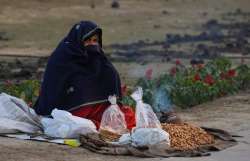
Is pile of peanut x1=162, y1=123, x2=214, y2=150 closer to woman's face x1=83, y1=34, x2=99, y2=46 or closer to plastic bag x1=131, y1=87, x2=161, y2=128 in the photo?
plastic bag x1=131, y1=87, x2=161, y2=128

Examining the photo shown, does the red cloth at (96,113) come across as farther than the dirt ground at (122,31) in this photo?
Yes

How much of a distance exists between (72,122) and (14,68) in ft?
28.0

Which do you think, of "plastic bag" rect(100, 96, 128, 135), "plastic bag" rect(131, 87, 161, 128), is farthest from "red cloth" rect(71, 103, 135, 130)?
"plastic bag" rect(131, 87, 161, 128)

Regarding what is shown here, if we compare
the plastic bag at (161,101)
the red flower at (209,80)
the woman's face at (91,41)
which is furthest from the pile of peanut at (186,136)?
the red flower at (209,80)

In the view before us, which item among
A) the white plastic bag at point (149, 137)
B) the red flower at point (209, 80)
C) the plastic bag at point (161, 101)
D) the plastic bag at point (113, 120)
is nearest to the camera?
the white plastic bag at point (149, 137)

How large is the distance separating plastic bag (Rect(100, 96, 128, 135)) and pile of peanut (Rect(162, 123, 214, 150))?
1.45 ft

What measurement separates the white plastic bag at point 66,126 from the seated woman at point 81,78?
36 cm

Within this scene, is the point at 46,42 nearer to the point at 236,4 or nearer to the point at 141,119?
the point at 141,119

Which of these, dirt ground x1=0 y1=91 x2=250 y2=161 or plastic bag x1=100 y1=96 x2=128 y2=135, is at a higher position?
plastic bag x1=100 y1=96 x2=128 y2=135

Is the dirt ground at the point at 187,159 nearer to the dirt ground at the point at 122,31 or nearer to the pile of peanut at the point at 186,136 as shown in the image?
the dirt ground at the point at 122,31

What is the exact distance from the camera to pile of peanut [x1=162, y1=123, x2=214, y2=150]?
10086 millimetres

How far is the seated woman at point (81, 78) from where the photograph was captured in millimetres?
10648

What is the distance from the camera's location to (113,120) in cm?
1034

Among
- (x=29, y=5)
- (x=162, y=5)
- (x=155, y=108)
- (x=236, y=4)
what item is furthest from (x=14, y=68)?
(x=236, y=4)
